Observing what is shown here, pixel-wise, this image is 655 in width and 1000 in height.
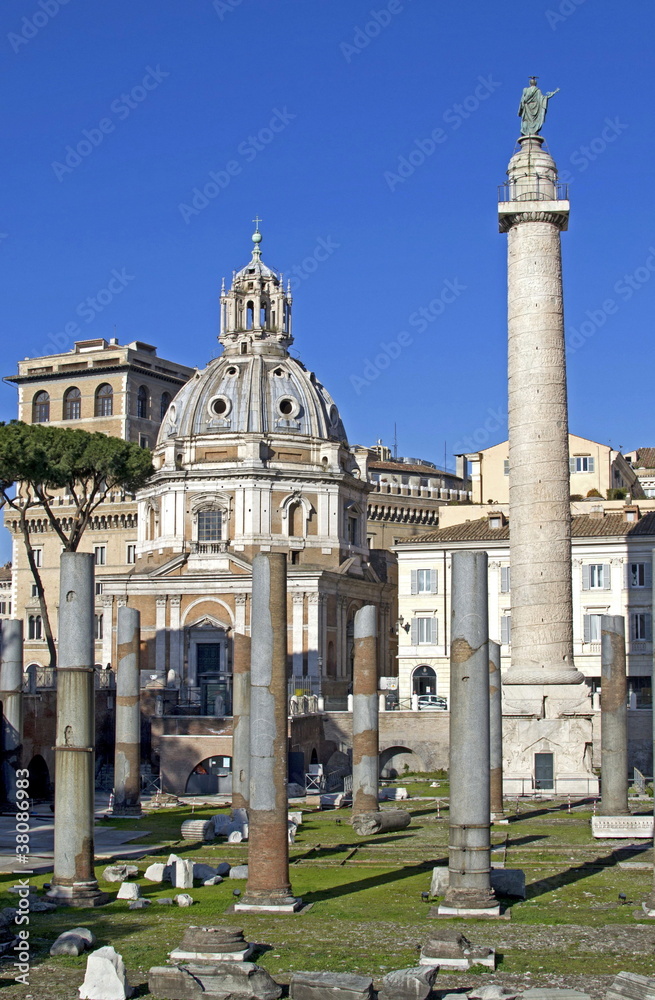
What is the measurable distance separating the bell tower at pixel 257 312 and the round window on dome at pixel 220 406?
12.0 ft

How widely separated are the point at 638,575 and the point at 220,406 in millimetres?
23673

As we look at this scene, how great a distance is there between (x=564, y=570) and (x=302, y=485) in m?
29.8

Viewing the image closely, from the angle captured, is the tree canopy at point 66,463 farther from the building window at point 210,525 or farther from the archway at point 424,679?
the archway at point 424,679

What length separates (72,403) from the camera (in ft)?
300

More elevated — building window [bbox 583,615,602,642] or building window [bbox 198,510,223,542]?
building window [bbox 198,510,223,542]

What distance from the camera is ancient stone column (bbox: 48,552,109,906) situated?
69.8ft

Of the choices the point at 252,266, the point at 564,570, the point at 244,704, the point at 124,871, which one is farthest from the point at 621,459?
the point at 124,871

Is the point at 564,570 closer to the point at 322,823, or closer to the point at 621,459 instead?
the point at 322,823

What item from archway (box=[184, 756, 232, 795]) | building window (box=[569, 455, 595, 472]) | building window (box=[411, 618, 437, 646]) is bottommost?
archway (box=[184, 756, 232, 795])

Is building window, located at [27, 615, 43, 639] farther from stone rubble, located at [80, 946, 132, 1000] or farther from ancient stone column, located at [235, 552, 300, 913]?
stone rubble, located at [80, 946, 132, 1000]

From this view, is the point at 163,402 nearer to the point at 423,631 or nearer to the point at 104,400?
the point at 104,400

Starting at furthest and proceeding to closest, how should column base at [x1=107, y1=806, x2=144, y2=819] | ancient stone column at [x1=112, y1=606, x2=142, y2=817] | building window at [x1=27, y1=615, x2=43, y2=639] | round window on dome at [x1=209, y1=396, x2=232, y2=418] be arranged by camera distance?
building window at [x1=27, y1=615, x2=43, y2=639] → round window on dome at [x1=209, y1=396, x2=232, y2=418] → ancient stone column at [x1=112, y1=606, x2=142, y2=817] → column base at [x1=107, y1=806, x2=144, y2=819]

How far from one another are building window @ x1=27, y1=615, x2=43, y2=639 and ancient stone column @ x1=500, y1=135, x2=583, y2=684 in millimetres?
48915

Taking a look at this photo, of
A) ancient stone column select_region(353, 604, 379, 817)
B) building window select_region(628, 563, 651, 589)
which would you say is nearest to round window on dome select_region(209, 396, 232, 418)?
building window select_region(628, 563, 651, 589)
